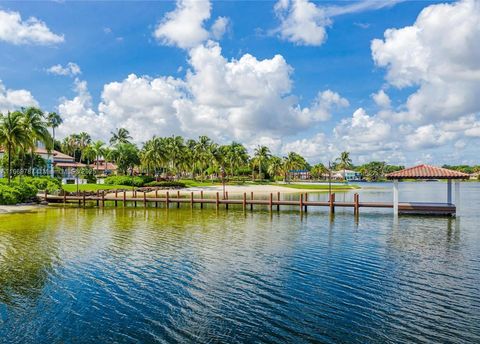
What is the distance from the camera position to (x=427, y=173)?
39969 millimetres

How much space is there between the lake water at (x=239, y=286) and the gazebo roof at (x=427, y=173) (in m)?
11.7

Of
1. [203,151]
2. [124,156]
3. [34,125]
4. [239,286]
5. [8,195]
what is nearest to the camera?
[239,286]

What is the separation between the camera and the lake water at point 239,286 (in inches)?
442

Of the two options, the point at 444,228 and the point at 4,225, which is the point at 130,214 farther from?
the point at 444,228

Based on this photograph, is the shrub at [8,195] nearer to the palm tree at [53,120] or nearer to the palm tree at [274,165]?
the palm tree at [53,120]

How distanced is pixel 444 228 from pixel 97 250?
26597 mm

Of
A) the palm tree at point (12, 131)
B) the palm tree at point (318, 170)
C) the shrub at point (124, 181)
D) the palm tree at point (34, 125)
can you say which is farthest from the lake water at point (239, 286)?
the palm tree at point (318, 170)

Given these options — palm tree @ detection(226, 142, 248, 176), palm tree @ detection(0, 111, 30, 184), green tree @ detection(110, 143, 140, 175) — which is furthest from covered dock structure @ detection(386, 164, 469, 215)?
palm tree @ detection(226, 142, 248, 176)

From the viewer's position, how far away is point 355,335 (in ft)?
35.9

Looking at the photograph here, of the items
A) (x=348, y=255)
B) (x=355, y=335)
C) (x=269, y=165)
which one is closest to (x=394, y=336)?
(x=355, y=335)

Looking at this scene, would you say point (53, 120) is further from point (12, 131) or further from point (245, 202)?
point (245, 202)

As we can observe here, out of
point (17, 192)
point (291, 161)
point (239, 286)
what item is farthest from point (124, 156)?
point (239, 286)

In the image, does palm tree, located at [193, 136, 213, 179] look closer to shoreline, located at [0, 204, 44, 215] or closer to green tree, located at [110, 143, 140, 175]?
green tree, located at [110, 143, 140, 175]

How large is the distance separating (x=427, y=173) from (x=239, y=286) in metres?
31.9
